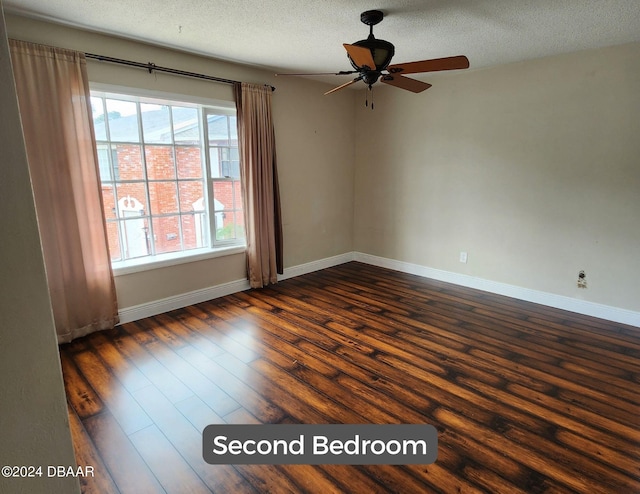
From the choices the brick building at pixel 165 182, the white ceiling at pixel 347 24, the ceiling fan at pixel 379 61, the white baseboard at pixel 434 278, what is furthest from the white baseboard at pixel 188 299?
the ceiling fan at pixel 379 61

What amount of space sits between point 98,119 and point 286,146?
6.67ft

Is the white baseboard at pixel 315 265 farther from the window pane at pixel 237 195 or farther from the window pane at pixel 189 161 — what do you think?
the window pane at pixel 189 161

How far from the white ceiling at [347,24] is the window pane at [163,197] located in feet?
4.19

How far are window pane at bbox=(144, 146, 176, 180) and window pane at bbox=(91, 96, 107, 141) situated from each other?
1.21 feet

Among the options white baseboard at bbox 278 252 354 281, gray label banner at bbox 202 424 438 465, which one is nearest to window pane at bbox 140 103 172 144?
white baseboard at bbox 278 252 354 281

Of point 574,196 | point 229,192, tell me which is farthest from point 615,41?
point 229,192

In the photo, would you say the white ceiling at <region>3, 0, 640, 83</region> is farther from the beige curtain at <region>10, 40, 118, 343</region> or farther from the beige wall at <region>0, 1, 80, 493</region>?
the beige wall at <region>0, 1, 80, 493</region>

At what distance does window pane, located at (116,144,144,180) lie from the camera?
10.7 feet

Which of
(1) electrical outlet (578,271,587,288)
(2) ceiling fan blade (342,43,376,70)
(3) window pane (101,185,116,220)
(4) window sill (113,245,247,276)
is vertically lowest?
(1) electrical outlet (578,271,587,288)

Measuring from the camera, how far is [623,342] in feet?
9.89

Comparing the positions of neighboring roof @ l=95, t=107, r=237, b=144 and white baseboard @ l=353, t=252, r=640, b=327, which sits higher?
neighboring roof @ l=95, t=107, r=237, b=144

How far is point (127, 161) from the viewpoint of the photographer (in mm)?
3318

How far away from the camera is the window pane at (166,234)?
3.60 m

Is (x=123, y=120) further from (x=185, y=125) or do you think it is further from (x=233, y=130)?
(x=233, y=130)
